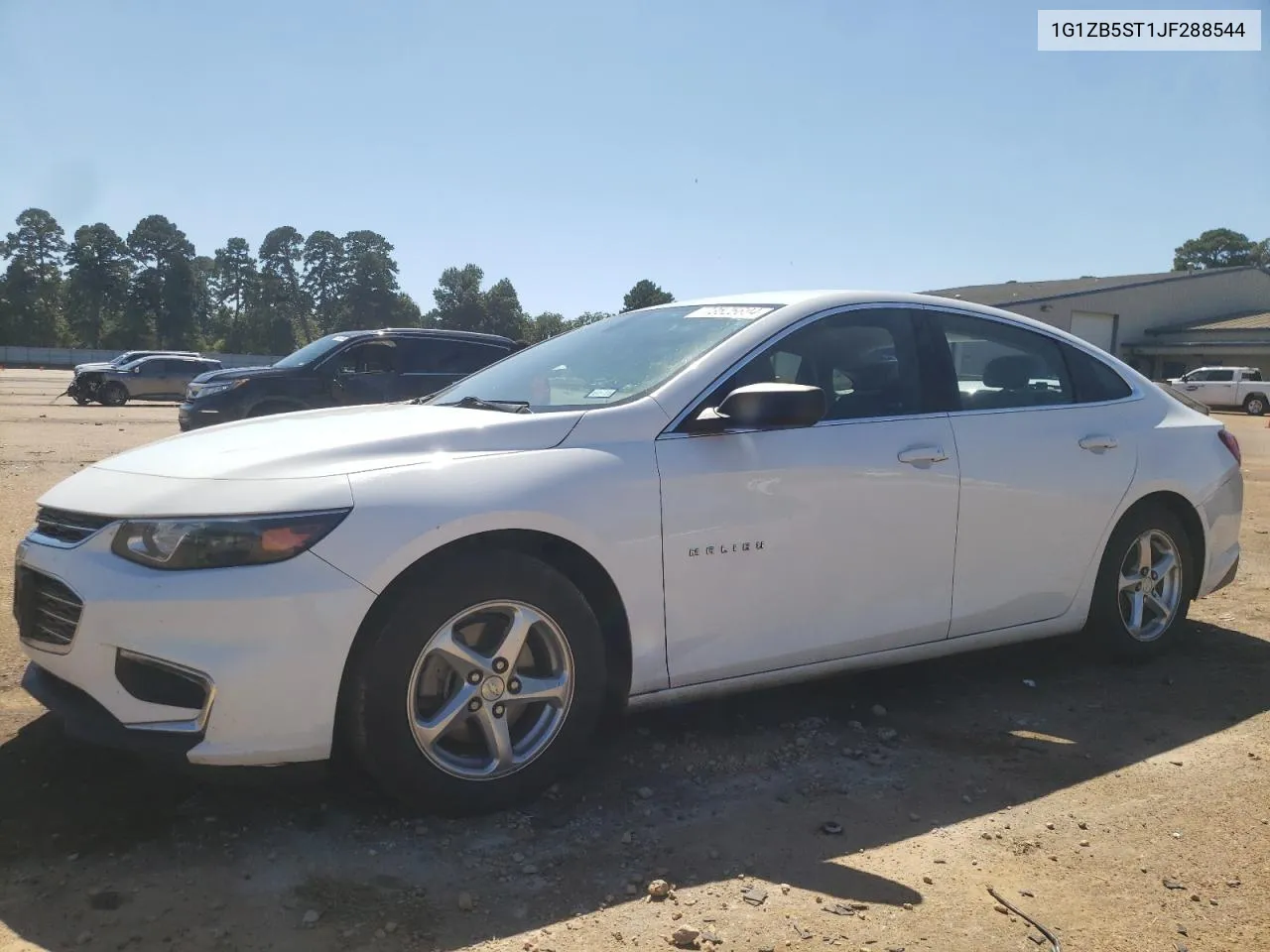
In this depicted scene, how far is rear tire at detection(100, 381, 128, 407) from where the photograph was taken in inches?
1084

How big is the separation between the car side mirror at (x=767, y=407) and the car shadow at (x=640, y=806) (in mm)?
1180

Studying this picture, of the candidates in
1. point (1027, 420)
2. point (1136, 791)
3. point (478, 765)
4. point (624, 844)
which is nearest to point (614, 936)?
point (624, 844)

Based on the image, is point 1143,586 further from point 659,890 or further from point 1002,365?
point 659,890

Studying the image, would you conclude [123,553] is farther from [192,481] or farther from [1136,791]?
[1136,791]

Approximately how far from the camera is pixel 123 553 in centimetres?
275

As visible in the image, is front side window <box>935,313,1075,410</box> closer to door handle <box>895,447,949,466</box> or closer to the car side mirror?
door handle <box>895,447,949,466</box>

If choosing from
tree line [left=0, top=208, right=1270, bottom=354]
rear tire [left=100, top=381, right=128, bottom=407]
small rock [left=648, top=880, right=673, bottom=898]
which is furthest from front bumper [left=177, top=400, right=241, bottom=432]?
tree line [left=0, top=208, right=1270, bottom=354]

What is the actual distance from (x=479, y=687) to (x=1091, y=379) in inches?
124

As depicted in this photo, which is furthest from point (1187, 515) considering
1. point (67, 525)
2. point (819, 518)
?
point (67, 525)

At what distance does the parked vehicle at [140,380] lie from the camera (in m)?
27.3

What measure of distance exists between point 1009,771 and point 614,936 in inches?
67.5

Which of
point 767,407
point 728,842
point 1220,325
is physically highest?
point 1220,325

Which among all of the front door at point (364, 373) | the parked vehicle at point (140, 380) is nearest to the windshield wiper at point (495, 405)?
the front door at point (364, 373)

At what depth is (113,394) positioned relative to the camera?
90.6ft
